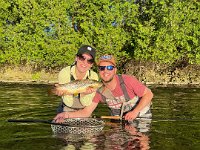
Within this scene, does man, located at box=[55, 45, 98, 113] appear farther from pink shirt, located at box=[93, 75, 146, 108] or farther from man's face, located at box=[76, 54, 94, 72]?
pink shirt, located at box=[93, 75, 146, 108]

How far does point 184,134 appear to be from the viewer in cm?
1066

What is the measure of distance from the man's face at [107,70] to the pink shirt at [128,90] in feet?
1.16

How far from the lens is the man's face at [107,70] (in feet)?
33.1

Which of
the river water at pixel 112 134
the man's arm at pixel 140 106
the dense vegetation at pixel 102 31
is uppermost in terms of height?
the dense vegetation at pixel 102 31

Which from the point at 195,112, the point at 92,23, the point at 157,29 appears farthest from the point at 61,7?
the point at 195,112

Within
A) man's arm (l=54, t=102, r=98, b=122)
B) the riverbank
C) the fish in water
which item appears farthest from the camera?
the riverbank

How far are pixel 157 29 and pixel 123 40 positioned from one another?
3405mm

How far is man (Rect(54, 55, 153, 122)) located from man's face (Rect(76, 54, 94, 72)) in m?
0.25

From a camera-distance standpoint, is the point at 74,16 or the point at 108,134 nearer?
the point at 108,134

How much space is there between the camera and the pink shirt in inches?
414

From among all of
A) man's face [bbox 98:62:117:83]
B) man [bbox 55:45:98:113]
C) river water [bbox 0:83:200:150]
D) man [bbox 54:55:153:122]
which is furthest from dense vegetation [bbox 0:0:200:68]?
man's face [bbox 98:62:117:83]

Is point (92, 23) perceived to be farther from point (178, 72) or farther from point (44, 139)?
point (44, 139)

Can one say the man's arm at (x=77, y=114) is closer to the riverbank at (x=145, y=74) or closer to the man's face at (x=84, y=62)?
the man's face at (x=84, y=62)

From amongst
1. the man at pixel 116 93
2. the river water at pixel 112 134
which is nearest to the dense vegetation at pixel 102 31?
the river water at pixel 112 134
